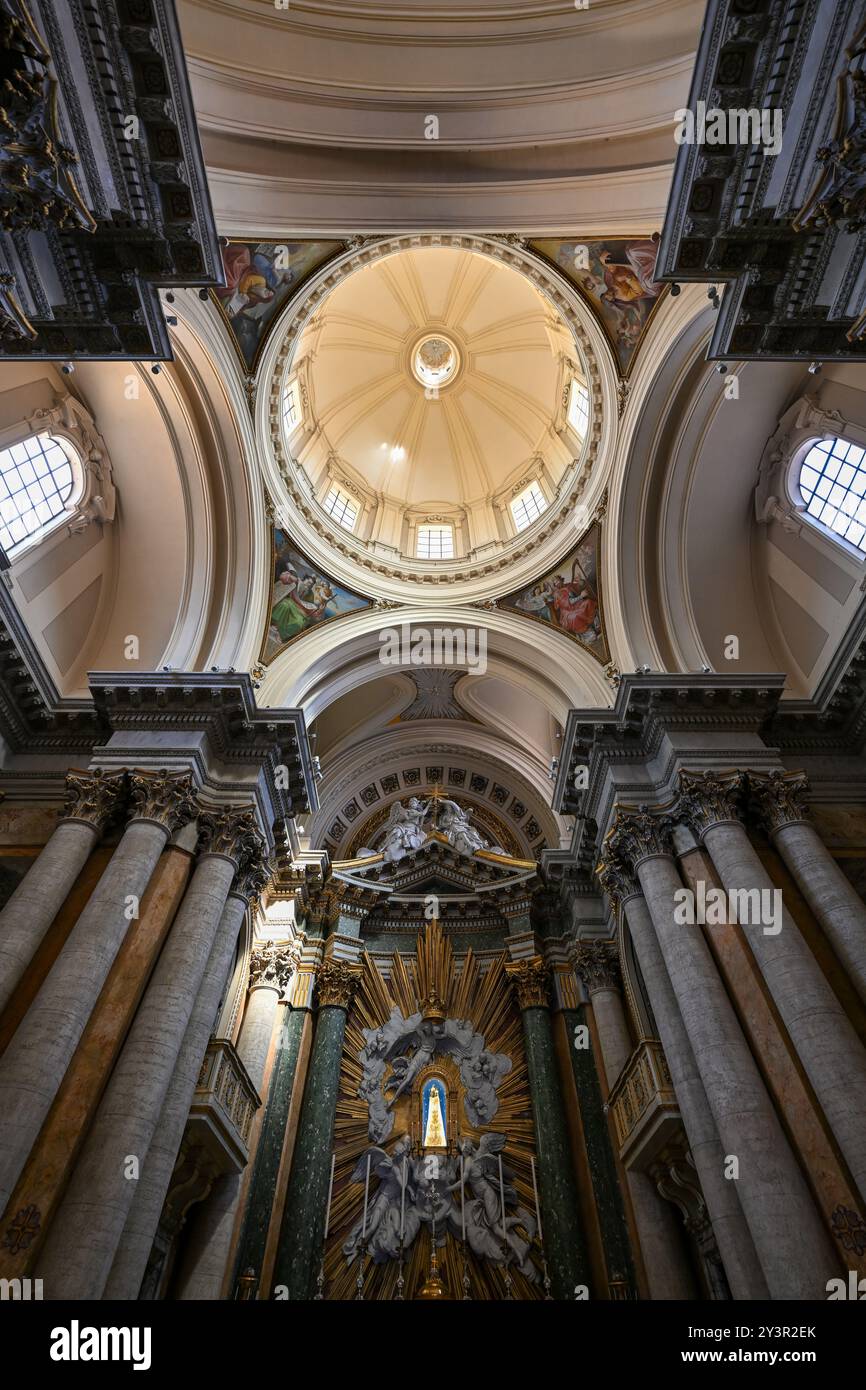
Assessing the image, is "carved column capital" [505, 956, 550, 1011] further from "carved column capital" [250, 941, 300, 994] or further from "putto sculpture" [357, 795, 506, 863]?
"carved column capital" [250, 941, 300, 994]

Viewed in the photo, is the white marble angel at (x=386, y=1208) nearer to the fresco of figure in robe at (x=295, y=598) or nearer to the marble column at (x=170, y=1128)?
the marble column at (x=170, y=1128)

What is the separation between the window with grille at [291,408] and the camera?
1672cm

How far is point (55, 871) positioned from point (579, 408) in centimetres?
1381

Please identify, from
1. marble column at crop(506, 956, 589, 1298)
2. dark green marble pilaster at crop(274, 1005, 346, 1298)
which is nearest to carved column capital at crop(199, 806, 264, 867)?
dark green marble pilaster at crop(274, 1005, 346, 1298)

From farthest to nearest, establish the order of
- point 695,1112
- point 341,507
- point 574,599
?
point 341,507, point 574,599, point 695,1112

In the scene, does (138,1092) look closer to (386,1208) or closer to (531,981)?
(386,1208)

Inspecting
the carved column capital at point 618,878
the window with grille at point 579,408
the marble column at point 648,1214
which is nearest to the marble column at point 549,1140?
the marble column at point 648,1214

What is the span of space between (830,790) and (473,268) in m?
15.5

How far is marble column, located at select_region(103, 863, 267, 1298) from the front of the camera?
Answer: 7.60m

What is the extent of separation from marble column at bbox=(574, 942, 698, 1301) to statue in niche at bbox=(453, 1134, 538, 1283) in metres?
2.40

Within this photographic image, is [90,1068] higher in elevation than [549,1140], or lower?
lower

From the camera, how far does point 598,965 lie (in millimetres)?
13805

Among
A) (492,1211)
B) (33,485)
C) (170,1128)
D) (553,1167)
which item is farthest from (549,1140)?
(33,485)

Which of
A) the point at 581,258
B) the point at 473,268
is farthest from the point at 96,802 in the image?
the point at 473,268
